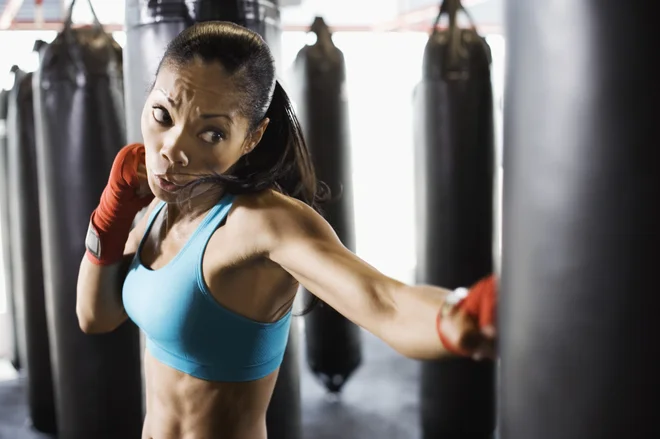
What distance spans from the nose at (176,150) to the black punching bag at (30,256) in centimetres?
140

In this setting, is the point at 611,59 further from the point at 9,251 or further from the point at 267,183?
the point at 9,251

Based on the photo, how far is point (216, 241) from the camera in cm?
89

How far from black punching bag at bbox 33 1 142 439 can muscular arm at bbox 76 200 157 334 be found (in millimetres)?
520

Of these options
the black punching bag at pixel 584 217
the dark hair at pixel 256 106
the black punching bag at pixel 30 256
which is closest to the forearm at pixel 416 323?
the black punching bag at pixel 584 217

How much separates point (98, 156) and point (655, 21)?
4.64 feet

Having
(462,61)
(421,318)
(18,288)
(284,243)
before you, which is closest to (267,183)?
(284,243)

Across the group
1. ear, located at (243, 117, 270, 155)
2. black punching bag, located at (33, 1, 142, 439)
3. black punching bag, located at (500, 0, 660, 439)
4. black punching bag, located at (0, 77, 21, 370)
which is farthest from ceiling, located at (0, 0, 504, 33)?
black punching bag, located at (500, 0, 660, 439)

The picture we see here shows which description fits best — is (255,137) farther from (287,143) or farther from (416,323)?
(416,323)

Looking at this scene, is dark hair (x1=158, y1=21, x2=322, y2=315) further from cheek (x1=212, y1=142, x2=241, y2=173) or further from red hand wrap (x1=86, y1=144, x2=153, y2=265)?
red hand wrap (x1=86, y1=144, x2=153, y2=265)

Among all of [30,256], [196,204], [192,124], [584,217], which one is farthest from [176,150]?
[30,256]

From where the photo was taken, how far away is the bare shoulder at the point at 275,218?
795 millimetres

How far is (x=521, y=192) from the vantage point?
0.46 m

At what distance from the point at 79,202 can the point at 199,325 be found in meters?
0.81

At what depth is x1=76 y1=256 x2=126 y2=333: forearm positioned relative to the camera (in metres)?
1.08
